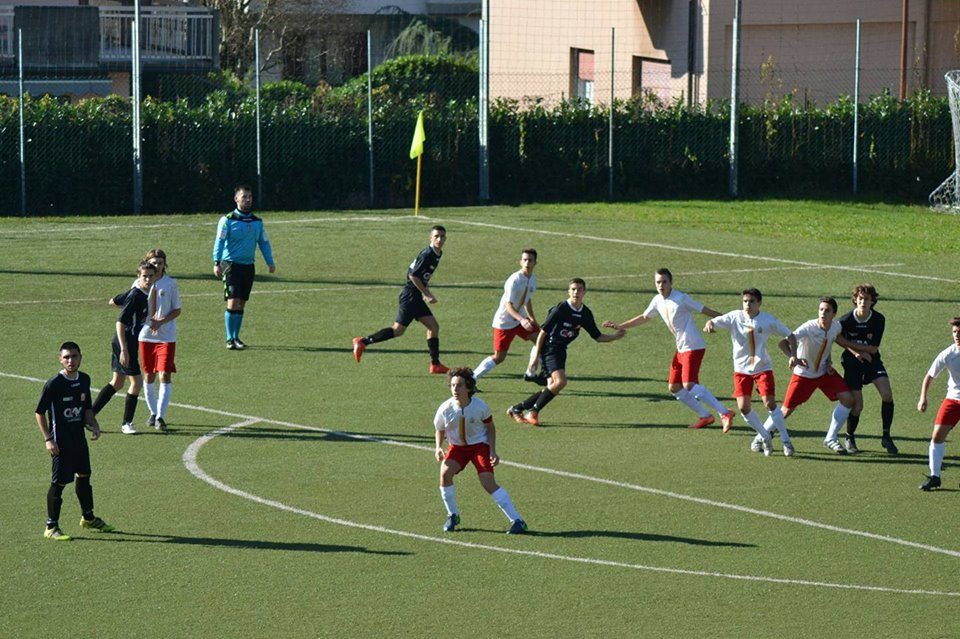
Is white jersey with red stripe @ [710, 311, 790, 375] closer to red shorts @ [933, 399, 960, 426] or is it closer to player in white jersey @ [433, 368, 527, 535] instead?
red shorts @ [933, 399, 960, 426]

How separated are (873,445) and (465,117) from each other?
24.2 m

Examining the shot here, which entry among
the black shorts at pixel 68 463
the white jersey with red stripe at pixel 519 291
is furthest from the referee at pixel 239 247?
the black shorts at pixel 68 463

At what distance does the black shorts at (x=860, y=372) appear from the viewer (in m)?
16.7

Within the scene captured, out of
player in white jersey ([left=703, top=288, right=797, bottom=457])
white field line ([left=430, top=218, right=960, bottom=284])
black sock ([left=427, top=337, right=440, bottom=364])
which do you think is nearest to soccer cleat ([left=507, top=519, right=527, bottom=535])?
player in white jersey ([left=703, top=288, right=797, bottom=457])

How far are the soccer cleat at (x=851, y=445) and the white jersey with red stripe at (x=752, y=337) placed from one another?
118 cm

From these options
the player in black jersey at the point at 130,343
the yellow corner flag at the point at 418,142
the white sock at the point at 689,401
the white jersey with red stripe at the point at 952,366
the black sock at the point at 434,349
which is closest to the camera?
the white jersey with red stripe at the point at 952,366

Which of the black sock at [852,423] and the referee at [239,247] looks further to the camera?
the referee at [239,247]

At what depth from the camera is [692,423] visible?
18.0 meters

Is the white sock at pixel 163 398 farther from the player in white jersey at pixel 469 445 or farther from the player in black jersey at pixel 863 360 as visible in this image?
the player in black jersey at pixel 863 360

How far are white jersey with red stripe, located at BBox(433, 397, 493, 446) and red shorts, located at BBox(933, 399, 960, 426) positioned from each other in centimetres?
468

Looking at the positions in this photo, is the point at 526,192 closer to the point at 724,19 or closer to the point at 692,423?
the point at 724,19

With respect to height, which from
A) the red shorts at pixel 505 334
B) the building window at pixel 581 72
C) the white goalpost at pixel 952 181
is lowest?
the red shorts at pixel 505 334

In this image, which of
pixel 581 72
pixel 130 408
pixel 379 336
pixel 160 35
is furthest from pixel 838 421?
pixel 160 35

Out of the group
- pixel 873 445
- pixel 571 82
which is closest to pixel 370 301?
pixel 873 445
